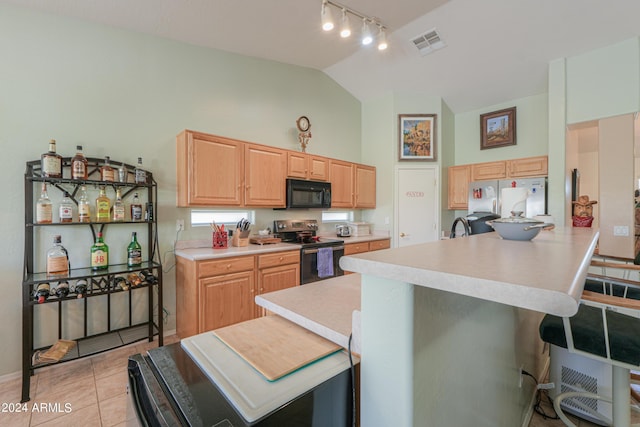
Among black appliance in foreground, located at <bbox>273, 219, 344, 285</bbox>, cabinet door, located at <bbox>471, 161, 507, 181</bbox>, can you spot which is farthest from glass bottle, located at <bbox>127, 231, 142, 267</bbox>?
cabinet door, located at <bbox>471, 161, 507, 181</bbox>

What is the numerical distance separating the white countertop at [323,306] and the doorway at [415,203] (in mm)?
3408

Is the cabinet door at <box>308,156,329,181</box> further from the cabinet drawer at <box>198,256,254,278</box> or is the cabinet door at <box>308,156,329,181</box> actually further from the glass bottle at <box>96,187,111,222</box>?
the glass bottle at <box>96,187,111,222</box>

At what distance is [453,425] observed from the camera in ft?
2.81

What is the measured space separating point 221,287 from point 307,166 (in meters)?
1.98

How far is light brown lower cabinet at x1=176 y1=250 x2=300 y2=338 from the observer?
8.30 feet

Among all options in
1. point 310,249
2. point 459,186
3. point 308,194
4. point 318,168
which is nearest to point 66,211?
point 310,249

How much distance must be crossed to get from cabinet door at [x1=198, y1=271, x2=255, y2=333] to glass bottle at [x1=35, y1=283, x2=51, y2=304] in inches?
41.7

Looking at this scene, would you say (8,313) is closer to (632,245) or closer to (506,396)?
(506,396)

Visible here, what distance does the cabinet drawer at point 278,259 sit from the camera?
2945mm

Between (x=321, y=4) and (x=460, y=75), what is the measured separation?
2552 millimetres

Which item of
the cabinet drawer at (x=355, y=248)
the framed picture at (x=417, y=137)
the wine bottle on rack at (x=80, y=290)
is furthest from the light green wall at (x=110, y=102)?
the framed picture at (x=417, y=137)

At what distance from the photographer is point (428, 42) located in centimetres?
365

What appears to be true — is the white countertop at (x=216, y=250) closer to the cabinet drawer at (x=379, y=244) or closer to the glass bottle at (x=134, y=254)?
the glass bottle at (x=134, y=254)

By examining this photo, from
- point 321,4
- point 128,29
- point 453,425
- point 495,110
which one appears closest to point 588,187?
point 495,110
